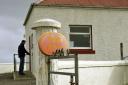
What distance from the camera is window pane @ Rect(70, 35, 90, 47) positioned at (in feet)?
66.9

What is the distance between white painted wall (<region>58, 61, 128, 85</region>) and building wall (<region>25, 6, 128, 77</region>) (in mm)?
8256

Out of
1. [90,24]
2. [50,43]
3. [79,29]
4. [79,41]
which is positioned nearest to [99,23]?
[90,24]

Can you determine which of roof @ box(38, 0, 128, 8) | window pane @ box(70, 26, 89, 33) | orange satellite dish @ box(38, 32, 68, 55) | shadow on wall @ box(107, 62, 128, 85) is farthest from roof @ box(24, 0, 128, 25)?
orange satellite dish @ box(38, 32, 68, 55)

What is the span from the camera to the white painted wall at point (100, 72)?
10750mm

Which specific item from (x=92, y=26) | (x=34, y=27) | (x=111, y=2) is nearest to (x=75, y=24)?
(x=92, y=26)

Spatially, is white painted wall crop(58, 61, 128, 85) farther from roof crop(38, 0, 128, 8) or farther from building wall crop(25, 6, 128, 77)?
roof crop(38, 0, 128, 8)

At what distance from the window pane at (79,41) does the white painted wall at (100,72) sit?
8453mm

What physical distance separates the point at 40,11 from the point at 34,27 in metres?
12.0

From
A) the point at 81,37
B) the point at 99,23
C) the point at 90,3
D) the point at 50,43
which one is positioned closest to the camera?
the point at 50,43

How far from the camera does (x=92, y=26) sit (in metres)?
20.6

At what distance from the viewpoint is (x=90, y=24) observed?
2058 cm

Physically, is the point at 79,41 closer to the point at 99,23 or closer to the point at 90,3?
the point at 99,23

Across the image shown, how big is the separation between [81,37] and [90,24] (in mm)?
789

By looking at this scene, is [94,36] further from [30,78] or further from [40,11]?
[30,78]
